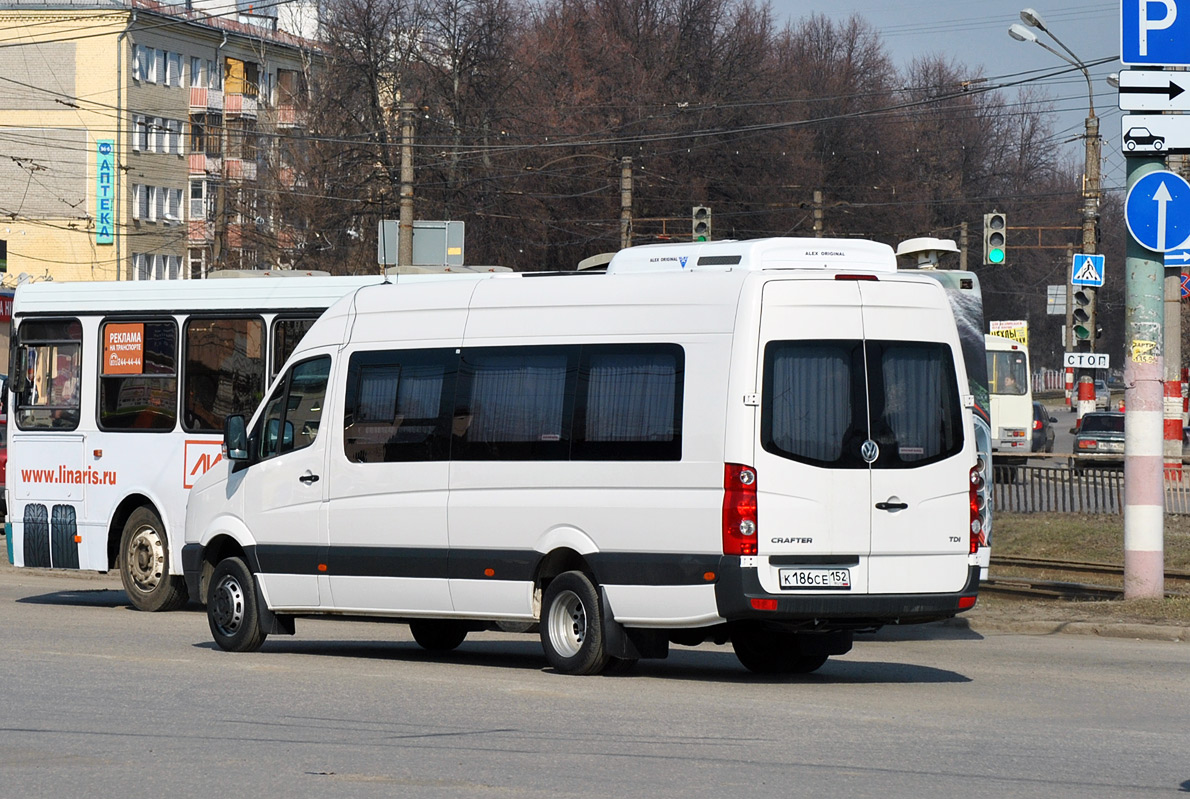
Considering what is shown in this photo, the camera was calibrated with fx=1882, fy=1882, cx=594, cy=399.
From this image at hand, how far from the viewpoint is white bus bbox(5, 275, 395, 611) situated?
16938 millimetres

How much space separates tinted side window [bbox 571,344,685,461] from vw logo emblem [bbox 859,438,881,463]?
108 cm

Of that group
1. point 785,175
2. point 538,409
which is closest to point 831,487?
point 538,409

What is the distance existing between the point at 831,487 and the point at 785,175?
62.8 m

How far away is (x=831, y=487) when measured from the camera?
10.9m

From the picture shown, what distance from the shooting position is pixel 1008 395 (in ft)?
153

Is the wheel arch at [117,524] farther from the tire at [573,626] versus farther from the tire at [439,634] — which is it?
the tire at [573,626]

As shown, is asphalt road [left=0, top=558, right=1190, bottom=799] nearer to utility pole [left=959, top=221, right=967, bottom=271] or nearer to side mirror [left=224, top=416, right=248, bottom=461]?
side mirror [left=224, top=416, right=248, bottom=461]

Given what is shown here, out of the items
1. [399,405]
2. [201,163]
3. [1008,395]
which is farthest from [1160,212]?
[201,163]

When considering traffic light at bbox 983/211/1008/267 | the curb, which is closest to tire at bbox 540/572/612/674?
the curb

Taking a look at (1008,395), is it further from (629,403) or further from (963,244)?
(629,403)

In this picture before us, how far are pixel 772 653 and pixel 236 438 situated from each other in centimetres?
416

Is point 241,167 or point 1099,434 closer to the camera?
point 1099,434

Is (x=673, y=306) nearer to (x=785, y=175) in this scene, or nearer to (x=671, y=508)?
(x=671, y=508)

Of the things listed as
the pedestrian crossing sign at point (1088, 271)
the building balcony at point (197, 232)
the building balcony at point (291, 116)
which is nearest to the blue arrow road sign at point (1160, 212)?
the pedestrian crossing sign at point (1088, 271)
